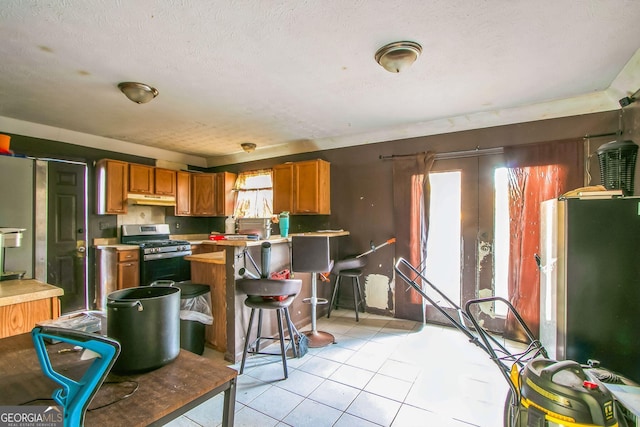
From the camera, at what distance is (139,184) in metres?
4.76

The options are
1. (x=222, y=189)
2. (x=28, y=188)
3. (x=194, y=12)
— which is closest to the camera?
(x=194, y=12)

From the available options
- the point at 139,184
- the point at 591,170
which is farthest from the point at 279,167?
the point at 591,170

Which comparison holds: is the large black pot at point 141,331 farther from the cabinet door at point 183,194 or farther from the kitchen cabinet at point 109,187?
the cabinet door at point 183,194

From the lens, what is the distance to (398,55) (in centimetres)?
212

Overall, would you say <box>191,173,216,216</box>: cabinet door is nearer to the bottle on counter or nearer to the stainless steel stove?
the bottle on counter

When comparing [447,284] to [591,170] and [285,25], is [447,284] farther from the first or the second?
[285,25]

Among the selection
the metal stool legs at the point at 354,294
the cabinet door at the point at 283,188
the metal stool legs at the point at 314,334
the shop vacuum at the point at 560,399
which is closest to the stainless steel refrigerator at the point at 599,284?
the shop vacuum at the point at 560,399

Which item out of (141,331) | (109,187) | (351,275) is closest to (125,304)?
(141,331)

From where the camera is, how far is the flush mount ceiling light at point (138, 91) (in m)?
2.62

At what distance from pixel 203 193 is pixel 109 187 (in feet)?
5.04

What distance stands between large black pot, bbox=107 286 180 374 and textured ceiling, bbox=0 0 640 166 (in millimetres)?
1641

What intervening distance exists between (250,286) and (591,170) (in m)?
3.49

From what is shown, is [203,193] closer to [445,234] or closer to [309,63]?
[309,63]

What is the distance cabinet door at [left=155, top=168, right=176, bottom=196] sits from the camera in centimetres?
502
